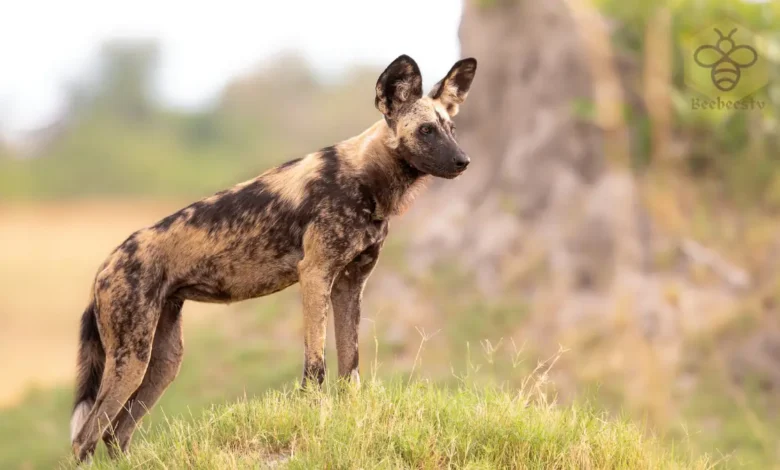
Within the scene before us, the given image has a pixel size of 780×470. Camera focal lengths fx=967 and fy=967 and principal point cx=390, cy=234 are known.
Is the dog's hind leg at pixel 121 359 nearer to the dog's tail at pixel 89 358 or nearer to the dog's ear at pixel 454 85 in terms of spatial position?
the dog's tail at pixel 89 358

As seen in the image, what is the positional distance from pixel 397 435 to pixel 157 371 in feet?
A: 6.04

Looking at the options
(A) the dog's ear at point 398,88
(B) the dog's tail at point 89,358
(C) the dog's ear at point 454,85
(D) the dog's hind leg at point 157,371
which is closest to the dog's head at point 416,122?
(A) the dog's ear at point 398,88

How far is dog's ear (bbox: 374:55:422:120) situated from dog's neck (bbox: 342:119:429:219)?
135 mm

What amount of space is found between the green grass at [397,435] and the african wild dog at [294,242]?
0.29 metres

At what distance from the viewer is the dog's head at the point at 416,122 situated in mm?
5676

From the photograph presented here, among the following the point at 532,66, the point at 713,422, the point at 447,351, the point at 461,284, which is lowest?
the point at 713,422

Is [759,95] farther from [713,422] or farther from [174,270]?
[174,270]

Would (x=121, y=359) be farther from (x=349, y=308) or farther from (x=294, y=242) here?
(x=349, y=308)

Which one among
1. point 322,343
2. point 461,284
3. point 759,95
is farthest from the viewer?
point 461,284

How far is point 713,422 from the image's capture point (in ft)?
37.1

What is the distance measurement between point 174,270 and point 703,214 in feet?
28.7

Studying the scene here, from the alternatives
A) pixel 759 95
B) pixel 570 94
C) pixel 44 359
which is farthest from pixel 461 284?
pixel 44 359

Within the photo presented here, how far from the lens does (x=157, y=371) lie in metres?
6.25

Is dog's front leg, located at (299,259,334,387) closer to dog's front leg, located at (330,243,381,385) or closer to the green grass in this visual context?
the green grass
